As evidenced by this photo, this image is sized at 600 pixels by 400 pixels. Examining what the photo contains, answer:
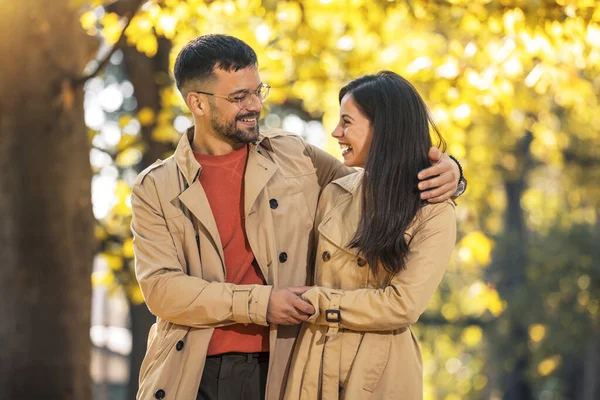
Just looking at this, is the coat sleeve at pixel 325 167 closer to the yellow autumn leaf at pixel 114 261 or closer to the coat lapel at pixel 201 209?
the coat lapel at pixel 201 209

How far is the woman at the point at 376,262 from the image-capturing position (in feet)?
12.6

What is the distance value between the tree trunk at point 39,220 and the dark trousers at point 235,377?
267 centimetres

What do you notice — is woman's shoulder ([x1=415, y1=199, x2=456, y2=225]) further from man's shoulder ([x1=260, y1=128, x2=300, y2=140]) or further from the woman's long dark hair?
man's shoulder ([x1=260, y1=128, x2=300, y2=140])

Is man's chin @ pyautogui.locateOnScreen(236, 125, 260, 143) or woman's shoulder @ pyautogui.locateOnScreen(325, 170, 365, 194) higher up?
man's chin @ pyautogui.locateOnScreen(236, 125, 260, 143)

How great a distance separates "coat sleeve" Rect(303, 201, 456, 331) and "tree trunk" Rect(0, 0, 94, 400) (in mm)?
3146

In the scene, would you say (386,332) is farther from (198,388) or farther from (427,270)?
(198,388)

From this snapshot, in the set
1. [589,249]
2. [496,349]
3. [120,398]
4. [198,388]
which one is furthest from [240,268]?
[120,398]

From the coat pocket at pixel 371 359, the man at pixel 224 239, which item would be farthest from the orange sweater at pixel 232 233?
the coat pocket at pixel 371 359

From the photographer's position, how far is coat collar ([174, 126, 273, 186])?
4.30m

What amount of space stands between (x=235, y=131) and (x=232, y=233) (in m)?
0.46

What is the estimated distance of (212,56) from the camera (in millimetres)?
4469

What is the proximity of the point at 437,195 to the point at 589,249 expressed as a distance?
648 inches

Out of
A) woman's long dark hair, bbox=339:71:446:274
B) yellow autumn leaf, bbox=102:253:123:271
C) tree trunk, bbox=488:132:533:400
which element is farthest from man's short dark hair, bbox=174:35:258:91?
tree trunk, bbox=488:132:533:400

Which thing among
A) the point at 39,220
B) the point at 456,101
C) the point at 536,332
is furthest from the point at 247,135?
the point at 536,332
